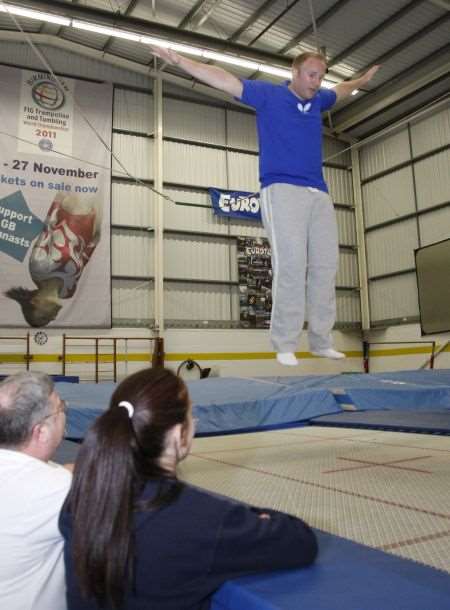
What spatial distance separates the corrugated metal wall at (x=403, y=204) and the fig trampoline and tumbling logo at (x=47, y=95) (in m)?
7.00

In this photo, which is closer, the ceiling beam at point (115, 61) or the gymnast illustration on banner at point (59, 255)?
the gymnast illustration on banner at point (59, 255)

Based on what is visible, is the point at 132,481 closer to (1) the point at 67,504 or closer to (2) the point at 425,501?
(1) the point at 67,504

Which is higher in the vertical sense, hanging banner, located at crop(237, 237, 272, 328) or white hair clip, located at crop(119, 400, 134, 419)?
hanging banner, located at crop(237, 237, 272, 328)

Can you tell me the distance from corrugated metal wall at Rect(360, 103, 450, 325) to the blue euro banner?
2.94 meters

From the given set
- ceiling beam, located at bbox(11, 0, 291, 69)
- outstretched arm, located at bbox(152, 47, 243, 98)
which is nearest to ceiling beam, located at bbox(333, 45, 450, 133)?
ceiling beam, located at bbox(11, 0, 291, 69)

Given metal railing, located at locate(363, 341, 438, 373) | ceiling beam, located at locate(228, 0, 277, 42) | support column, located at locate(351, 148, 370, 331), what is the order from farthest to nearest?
support column, located at locate(351, 148, 370, 331) → metal railing, located at locate(363, 341, 438, 373) → ceiling beam, located at locate(228, 0, 277, 42)

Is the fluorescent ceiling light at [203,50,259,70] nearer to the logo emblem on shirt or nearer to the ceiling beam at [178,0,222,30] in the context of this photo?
the ceiling beam at [178,0,222,30]

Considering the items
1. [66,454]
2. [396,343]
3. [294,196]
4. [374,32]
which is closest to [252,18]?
[374,32]

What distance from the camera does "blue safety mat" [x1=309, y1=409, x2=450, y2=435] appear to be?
172 inches

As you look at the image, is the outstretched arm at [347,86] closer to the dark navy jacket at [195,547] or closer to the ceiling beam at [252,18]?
the dark navy jacket at [195,547]

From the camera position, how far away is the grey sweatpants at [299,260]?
9.39 feet

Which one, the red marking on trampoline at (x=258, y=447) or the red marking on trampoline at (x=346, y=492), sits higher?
the red marking on trampoline at (x=346, y=492)

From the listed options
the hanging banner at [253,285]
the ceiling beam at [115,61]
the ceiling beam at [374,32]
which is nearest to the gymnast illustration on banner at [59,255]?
the ceiling beam at [115,61]

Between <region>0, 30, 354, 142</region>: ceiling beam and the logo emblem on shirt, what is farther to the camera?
<region>0, 30, 354, 142</region>: ceiling beam
